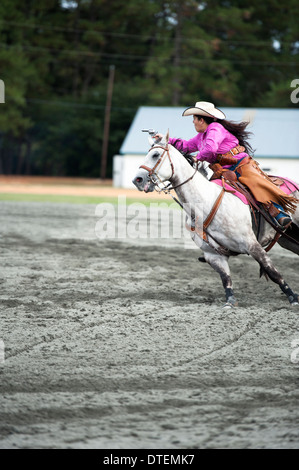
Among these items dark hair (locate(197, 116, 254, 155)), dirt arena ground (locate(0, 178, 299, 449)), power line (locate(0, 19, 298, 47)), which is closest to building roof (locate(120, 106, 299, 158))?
power line (locate(0, 19, 298, 47))

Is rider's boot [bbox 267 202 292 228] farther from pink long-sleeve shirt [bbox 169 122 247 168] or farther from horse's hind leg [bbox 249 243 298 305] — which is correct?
pink long-sleeve shirt [bbox 169 122 247 168]

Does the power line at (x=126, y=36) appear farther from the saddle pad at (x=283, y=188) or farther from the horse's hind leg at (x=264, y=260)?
the horse's hind leg at (x=264, y=260)

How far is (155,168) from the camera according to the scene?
6.63 meters

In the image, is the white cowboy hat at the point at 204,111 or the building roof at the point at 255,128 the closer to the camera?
the white cowboy hat at the point at 204,111

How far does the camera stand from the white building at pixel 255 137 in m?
40.0

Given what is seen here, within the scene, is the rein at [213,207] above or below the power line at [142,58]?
above

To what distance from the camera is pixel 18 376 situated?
15.0 ft

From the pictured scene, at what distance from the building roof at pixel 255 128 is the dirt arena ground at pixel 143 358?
104 ft

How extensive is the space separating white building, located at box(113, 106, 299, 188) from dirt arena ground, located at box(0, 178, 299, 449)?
3018 centimetres

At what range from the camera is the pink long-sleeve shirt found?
6805 millimetres

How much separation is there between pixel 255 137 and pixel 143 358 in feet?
130

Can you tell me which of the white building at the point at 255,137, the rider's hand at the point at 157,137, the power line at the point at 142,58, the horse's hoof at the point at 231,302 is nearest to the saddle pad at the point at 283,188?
the rider's hand at the point at 157,137

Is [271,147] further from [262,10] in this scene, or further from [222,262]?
[222,262]

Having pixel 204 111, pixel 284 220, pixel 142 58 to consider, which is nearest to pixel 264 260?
pixel 284 220
